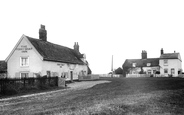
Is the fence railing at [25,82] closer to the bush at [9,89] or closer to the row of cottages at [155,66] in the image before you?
the bush at [9,89]

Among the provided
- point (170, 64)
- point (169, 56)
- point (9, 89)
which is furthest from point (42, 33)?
point (169, 56)

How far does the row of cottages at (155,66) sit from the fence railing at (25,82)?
40052 mm

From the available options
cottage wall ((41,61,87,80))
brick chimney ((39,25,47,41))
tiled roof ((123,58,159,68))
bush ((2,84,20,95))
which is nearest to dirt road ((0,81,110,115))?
bush ((2,84,20,95))

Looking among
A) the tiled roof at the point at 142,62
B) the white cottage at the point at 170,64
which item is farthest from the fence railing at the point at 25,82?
the tiled roof at the point at 142,62

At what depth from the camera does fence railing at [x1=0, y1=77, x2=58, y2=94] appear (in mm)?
17141

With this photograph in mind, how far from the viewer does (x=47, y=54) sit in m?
30.3

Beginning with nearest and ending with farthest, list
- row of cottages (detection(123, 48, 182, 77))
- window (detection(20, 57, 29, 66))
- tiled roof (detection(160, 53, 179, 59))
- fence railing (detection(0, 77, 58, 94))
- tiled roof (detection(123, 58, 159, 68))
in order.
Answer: fence railing (detection(0, 77, 58, 94)) < window (detection(20, 57, 29, 66)) < row of cottages (detection(123, 48, 182, 77)) < tiled roof (detection(160, 53, 179, 59)) < tiled roof (detection(123, 58, 159, 68))

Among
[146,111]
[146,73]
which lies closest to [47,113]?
[146,111]

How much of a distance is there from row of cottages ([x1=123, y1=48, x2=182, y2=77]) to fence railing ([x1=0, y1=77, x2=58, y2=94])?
40052 millimetres

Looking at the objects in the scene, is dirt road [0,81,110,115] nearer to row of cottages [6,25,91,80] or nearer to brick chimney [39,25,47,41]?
row of cottages [6,25,91,80]

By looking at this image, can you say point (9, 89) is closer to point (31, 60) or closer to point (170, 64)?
point (31, 60)

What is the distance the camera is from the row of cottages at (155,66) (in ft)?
185

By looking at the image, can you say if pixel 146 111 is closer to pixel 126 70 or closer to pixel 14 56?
pixel 14 56

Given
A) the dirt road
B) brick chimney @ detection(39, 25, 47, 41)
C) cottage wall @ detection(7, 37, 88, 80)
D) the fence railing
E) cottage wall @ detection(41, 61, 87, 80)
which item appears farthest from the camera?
brick chimney @ detection(39, 25, 47, 41)
